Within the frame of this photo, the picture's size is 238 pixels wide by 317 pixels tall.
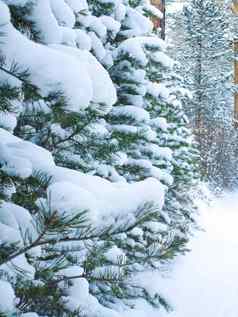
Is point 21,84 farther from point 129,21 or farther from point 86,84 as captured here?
point 129,21

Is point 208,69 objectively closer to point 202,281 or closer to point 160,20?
point 160,20

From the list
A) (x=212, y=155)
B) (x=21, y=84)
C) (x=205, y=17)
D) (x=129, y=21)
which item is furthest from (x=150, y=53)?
(x=205, y=17)

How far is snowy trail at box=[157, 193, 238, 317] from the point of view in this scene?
20.5 feet

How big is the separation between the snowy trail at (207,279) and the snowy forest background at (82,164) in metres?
0.33

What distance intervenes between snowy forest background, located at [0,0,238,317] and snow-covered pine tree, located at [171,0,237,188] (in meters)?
12.6

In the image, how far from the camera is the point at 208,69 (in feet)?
81.8

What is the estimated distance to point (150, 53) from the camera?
691 cm

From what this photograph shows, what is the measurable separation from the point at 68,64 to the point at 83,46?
102 inches

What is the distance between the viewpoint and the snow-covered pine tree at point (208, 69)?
2203 cm

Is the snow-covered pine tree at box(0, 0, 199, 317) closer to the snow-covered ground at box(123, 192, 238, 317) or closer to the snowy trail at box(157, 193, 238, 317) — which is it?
the snow-covered ground at box(123, 192, 238, 317)

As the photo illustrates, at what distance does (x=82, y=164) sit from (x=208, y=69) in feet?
69.8

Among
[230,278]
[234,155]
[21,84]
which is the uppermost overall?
[21,84]

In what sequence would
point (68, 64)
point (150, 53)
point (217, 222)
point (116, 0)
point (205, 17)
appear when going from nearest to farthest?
point (68, 64) < point (116, 0) < point (150, 53) < point (217, 222) < point (205, 17)

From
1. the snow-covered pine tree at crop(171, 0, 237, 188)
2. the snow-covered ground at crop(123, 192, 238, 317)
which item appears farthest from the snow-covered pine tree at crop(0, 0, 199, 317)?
the snow-covered pine tree at crop(171, 0, 237, 188)
